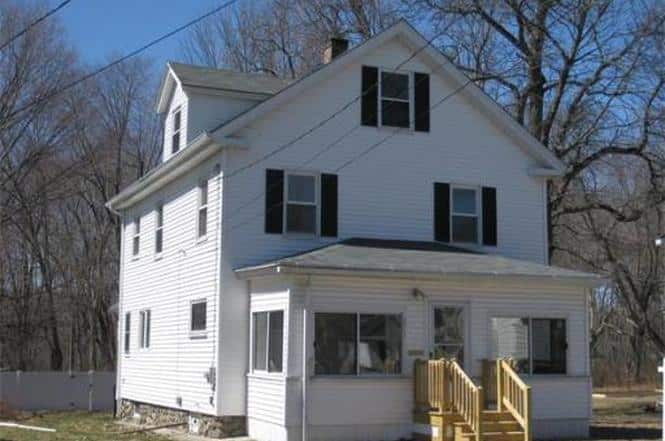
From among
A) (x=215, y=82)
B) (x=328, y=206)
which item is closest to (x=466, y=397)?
(x=328, y=206)

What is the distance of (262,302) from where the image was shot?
20109 millimetres

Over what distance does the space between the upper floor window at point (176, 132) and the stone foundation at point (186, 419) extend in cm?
680

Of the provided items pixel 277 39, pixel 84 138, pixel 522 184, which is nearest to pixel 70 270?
pixel 84 138

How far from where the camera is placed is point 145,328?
2709cm

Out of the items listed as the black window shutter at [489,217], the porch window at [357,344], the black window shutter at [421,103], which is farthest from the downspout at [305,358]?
the black window shutter at [489,217]

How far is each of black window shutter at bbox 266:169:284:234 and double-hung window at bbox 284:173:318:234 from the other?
0.18m

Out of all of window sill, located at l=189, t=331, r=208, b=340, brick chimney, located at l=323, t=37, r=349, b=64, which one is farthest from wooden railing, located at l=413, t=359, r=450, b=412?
brick chimney, located at l=323, t=37, r=349, b=64

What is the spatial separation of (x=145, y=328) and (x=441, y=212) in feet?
31.1

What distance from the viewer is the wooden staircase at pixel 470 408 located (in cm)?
1723

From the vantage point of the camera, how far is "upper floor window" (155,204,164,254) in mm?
25875

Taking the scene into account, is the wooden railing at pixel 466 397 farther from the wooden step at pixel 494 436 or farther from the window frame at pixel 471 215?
the window frame at pixel 471 215

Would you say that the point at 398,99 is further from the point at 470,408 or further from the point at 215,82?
A: the point at 470,408

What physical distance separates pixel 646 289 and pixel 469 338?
27.8 metres

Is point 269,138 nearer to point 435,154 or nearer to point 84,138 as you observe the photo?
point 435,154
